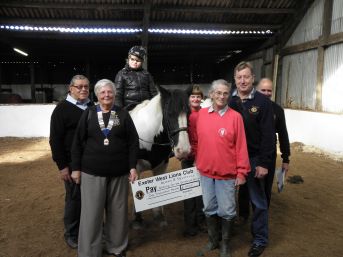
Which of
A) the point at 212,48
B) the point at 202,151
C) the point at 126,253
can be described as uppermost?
the point at 212,48

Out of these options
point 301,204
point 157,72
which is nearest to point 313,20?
point 301,204

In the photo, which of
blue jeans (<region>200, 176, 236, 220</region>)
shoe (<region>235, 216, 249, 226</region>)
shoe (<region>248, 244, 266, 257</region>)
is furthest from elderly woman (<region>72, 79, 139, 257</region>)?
shoe (<region>235, 216, 249, 226</region>)

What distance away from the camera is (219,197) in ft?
8.84

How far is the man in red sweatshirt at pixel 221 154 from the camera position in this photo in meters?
2.56

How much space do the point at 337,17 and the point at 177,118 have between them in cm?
766

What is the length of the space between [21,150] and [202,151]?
265 inches

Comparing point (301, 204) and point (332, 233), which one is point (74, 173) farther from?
point (301, 204)

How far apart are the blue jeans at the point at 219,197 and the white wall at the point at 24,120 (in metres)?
8.16

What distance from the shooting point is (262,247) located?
2.94 metres

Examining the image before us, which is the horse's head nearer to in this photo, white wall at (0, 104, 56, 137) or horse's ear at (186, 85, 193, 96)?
horse's ear at (186, 85, 193, 96)

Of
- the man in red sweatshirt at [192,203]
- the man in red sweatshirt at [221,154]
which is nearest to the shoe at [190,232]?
the man in red sweatshirt at [192,203]

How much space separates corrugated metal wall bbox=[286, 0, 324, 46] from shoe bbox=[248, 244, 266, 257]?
813 centimetres

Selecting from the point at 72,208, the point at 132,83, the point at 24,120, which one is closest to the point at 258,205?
the point at 72,208

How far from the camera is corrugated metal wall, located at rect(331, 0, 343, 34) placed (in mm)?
8102
